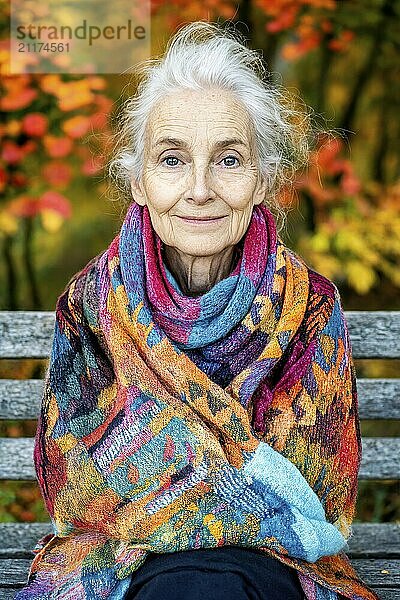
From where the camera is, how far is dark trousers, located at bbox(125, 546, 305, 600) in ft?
6.49

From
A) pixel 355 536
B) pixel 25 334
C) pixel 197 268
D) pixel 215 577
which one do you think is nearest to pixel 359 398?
pixel 355 536

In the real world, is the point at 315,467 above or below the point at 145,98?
below

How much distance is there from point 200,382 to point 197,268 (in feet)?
0.94

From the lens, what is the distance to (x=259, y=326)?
7.45 ft

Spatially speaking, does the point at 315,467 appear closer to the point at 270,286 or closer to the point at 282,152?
the point at 270,286

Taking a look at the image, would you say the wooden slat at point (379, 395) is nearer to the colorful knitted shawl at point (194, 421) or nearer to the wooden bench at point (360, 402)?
the wooden bench at point (360, 402)

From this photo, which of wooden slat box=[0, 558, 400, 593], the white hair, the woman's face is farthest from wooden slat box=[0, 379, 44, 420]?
the woman's face

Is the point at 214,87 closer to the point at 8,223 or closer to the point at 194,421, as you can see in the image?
Result: the point at 194,421

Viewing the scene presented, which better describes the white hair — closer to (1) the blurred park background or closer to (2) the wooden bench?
(2) the wooden bench

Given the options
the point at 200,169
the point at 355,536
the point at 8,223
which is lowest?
the point at 355,536

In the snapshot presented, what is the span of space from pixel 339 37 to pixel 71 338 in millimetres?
2427

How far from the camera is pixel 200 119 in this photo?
2.20 metres

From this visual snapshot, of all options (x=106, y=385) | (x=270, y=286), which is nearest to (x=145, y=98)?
(x=270, y=286)

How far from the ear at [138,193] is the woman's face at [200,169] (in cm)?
6
